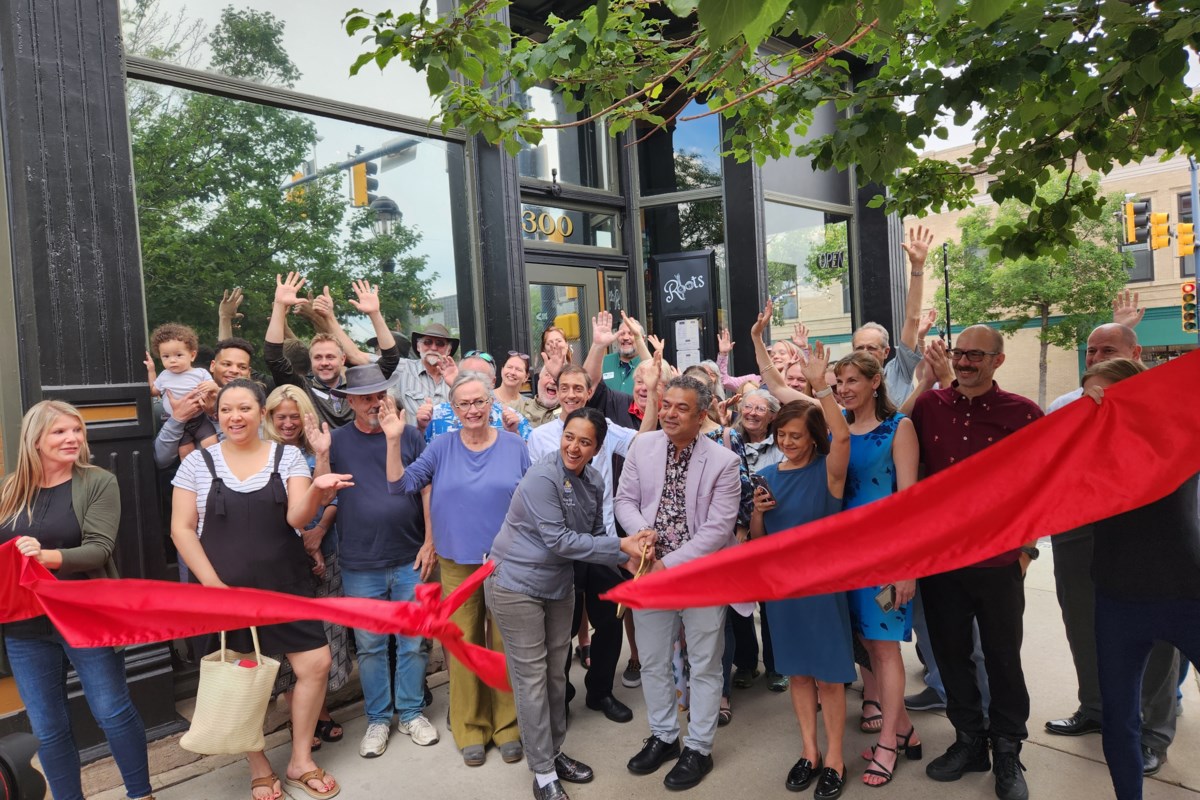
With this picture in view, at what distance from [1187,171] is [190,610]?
120 ft

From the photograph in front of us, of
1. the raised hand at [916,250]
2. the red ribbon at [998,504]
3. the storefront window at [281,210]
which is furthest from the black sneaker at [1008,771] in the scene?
the storefront window at [281,210]

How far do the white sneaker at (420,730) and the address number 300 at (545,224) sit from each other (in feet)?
18.2

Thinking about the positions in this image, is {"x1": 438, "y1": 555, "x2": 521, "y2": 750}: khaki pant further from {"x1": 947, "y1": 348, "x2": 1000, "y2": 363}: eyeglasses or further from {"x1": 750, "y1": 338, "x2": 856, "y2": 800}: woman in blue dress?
{"x1": 947, "y1": 348, "x2": 1000, "y2": 363}: eyeglasses

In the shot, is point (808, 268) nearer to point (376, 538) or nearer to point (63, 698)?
point (376, 538)

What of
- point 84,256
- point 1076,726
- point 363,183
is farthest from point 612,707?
point 363,183

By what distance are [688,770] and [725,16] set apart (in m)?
3.58

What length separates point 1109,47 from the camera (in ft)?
10.9

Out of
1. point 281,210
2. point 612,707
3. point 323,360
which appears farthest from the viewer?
point 281,210

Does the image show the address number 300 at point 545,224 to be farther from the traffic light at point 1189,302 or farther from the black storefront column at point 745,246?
the traffic light at point 1189,302

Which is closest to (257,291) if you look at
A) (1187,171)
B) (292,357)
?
(292,357)

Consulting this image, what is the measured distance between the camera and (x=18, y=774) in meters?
3.00

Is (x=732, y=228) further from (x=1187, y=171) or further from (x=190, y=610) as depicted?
(x=1187, y=171)

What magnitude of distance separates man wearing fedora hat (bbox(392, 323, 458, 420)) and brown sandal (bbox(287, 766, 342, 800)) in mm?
2390

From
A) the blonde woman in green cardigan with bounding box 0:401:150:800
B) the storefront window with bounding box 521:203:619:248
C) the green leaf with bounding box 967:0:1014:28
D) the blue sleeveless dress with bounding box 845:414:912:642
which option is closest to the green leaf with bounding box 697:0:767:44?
the green leaf with bounding box 967:0:1014:28
